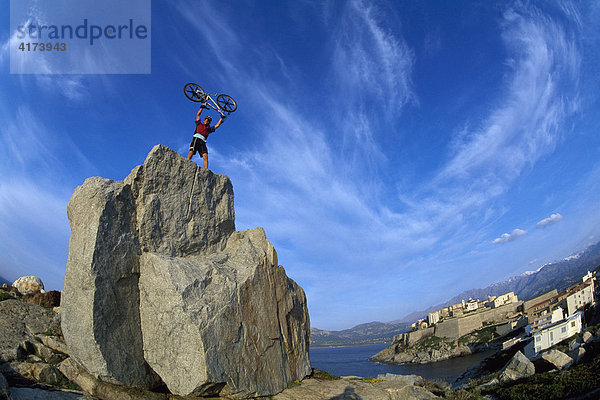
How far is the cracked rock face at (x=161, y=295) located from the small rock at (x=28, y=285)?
11.1 m

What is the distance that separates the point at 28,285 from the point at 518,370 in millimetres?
39510

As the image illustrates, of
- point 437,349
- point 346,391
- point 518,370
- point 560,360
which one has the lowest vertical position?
point 437,349

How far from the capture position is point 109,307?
11.7 m

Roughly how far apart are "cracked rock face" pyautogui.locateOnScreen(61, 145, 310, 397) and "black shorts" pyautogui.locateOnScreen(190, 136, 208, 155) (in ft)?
6.31

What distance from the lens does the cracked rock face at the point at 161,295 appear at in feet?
37.9

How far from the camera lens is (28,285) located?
66.6 ft

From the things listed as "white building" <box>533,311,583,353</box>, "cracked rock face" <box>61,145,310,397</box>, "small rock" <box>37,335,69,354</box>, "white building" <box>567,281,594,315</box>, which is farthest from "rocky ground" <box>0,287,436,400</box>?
"white building" <box>567,281,594,315</box>

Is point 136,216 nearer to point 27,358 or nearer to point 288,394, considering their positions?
point 27,358

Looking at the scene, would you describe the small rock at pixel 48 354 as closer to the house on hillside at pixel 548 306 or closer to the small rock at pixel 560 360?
the small rock at pixel 560 360

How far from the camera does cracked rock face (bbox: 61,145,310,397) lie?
37.9ft

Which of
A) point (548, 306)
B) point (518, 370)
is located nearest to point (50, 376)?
point (518, 370)

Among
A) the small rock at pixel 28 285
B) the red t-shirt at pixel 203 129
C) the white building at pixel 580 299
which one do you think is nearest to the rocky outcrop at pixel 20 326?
the small rock at pixel 28 285

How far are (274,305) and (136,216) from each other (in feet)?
24.8

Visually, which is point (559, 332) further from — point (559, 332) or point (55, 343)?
point (55, 343)
